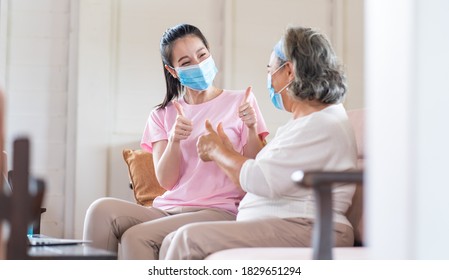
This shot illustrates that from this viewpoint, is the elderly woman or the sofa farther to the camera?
the elderly woman

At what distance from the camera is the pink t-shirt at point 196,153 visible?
272 centimetres

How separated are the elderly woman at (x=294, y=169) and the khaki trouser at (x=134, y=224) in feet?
0.45

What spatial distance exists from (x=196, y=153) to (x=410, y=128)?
1473 mm

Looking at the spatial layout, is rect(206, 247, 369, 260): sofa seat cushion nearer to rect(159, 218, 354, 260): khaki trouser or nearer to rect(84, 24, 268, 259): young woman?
rect(159, 218, 354, 260): khaki trouser

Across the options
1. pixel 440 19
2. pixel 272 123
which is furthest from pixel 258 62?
pixel 440 19

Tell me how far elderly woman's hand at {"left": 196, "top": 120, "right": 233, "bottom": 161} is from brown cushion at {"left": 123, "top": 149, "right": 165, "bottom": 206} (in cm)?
114

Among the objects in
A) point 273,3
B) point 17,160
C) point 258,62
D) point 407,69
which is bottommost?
point 17,160

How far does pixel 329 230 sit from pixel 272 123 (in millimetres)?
2567

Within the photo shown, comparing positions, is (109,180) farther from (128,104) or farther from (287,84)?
(287,84)

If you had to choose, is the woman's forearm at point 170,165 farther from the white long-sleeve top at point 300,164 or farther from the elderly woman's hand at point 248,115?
the white long-sleeve top at point 300,164

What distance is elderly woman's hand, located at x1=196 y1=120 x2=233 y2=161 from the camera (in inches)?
95.6

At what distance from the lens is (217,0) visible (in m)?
4.29

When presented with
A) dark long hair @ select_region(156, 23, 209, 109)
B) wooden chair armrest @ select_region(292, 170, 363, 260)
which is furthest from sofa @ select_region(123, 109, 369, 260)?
dark long hair @ select_region(156, 23, 209, 109)

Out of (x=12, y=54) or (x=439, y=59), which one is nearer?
(x=439, y=59)
